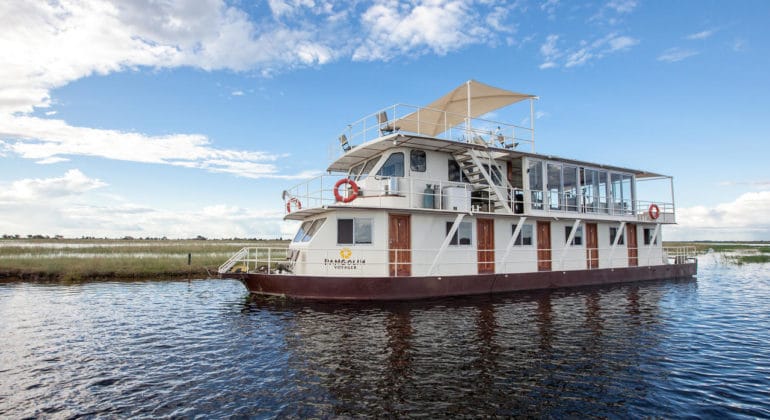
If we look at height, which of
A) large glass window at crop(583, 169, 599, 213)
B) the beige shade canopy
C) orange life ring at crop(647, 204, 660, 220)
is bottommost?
orange life ring at crop(647, 204, 660, 220)

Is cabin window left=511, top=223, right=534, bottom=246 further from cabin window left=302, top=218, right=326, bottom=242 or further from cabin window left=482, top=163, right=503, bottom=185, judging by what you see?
cabin window left=302, top=218, right=326, bottom=242

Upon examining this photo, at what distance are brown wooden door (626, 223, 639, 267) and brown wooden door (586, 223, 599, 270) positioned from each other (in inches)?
130

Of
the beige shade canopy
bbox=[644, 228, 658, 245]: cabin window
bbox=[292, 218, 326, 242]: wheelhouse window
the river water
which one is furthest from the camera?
bbox=[644, 228, 658, 245]: cabin window

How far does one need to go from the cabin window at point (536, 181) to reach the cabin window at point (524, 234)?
3.35ft

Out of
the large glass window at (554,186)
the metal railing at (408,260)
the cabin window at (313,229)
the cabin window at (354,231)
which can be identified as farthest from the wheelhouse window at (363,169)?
the large glass window at (554,186)

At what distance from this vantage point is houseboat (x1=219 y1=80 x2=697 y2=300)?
1609 centimetres

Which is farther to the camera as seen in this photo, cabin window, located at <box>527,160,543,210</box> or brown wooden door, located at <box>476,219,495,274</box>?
cabin window, located at <box>527,160,543,210</box>

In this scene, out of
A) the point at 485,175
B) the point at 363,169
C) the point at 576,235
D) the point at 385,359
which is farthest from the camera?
the point at 576,235

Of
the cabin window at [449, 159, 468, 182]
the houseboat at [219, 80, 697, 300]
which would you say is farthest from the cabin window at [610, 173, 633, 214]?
A: the cabin window at [449, 159, 468, 182]

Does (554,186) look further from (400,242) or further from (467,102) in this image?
(400,242)

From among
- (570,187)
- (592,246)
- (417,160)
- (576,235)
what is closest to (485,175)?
(417,160)

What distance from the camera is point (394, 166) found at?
17.8 metres

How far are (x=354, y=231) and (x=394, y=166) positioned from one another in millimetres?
3369

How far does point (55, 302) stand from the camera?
1692 centimetres
